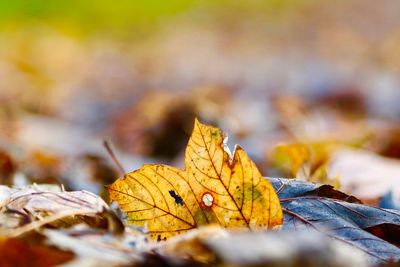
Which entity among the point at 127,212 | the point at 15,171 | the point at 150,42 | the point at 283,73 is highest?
the point at 150,42

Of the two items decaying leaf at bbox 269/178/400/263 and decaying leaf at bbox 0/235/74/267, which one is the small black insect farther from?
decaying leaf at bbox 0/235/74/267

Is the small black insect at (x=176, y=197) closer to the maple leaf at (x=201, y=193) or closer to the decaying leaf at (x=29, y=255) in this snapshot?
the maple leaf at (x=201, y=193)

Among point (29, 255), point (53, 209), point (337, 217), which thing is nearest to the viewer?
point (29, 255)

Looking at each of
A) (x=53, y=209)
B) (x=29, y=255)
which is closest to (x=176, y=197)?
(x=53, y=209)

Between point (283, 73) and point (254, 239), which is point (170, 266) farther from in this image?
point (283, 73)

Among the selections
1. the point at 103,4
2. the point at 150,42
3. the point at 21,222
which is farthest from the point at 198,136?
the point at 103,4

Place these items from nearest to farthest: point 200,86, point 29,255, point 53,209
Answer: point 29,255, point 53,209, point 200,86

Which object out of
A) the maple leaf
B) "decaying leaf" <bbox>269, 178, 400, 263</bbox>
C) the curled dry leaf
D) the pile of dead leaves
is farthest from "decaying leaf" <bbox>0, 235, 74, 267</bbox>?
"decaying leaf" <bbox>269, 178, 400, 263</bbox>

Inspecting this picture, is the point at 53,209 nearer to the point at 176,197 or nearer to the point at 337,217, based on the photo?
the point at 176,197
